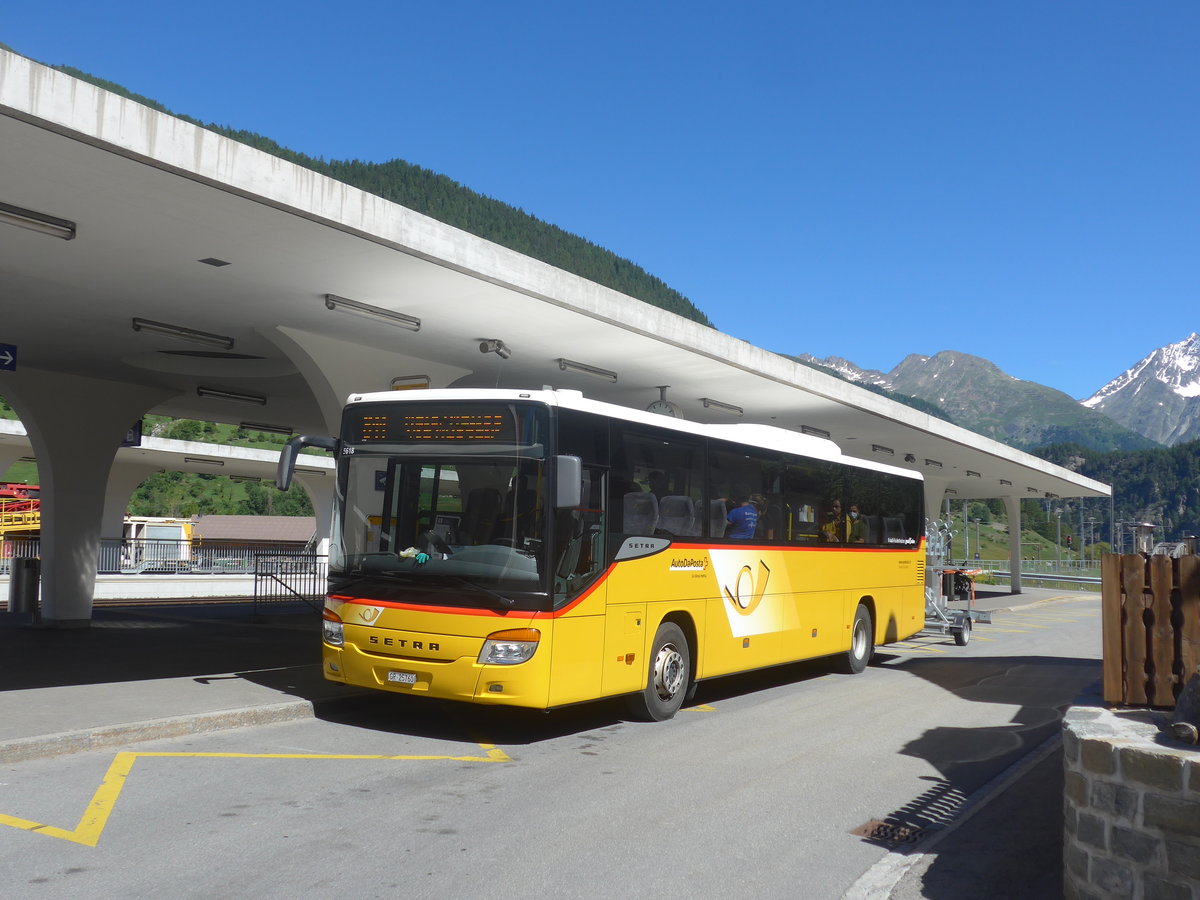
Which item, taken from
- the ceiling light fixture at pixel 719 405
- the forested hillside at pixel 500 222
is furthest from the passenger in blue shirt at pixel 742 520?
the forested hillside at pixel 500 222

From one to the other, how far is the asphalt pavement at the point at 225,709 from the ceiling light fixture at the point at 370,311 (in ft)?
14.3

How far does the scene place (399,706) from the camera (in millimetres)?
11195

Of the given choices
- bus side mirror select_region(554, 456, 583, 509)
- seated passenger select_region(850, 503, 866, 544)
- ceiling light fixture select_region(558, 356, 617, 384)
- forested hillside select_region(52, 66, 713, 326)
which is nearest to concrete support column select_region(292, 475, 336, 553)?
ceiling light fixture select_region(558, 356, 617, 384)

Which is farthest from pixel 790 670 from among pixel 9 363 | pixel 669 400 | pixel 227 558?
pixel 227 558

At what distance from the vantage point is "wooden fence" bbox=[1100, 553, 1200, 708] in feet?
22.5

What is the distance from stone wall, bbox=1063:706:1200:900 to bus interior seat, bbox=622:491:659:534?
5.43 meters

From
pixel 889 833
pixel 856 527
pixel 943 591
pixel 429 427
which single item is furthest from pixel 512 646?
pixel 943 591

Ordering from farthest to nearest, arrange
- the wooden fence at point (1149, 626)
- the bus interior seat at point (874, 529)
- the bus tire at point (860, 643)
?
1. the bus interior seat at point (874, 529)
2. the bus tire at point (860, 643)
3. the wooden fence at point (1149, 626)

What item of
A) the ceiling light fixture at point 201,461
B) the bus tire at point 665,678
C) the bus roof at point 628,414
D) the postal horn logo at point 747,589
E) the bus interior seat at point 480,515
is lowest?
the bus tire at point 665,678

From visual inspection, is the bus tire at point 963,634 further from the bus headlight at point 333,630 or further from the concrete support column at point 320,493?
the concrete support column at point 320,493

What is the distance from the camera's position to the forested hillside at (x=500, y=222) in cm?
13275

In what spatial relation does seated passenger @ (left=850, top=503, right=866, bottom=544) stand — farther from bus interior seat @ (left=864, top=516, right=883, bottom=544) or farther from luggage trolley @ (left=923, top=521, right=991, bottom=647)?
luggage trolley @ (left=923, top=521, right=991, bottom=647)

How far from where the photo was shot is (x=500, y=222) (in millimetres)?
136375

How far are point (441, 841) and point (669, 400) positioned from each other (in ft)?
48.3
